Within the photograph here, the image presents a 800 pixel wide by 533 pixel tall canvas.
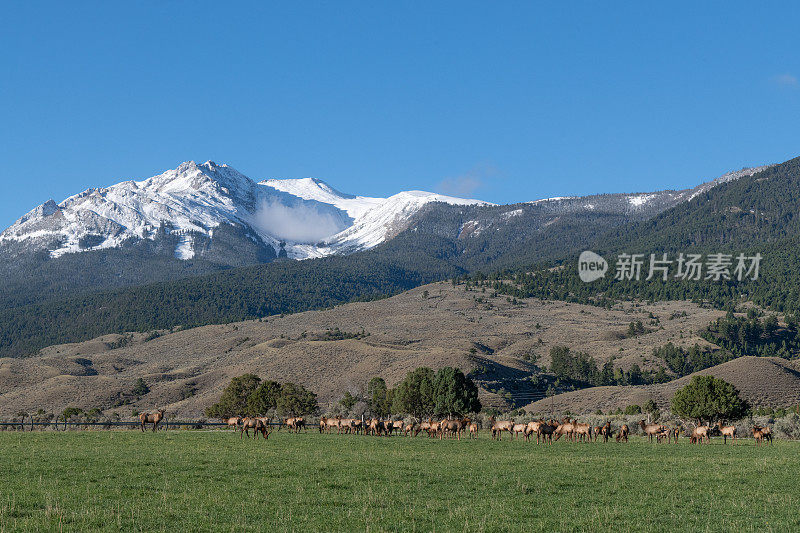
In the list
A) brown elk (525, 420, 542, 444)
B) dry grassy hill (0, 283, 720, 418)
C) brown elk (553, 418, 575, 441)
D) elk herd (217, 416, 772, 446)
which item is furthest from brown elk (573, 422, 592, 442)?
dry grassy hill (0, 283, 720, 418)

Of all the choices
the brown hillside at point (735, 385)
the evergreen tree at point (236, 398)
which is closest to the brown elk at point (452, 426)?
the evergreen tree at point (236, 398)

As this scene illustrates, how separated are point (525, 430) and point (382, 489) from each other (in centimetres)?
2665

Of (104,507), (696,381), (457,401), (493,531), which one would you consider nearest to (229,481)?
(104,507)

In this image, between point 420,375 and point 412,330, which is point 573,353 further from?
point 420,375

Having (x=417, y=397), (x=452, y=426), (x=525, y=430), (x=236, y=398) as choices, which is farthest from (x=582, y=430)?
(x=236, y=398)

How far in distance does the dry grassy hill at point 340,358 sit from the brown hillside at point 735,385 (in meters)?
9.85

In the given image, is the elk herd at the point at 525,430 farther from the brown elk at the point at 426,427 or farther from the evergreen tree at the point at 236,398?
the evergreen tree at the point at 236,398

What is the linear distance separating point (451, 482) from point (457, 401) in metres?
43.2

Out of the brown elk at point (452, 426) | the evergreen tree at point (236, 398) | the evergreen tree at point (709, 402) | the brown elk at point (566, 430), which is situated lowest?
the evergreen tree at point (236, 398)

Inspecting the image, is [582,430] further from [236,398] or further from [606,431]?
[236,398]

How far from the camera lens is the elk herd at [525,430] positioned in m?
46.9

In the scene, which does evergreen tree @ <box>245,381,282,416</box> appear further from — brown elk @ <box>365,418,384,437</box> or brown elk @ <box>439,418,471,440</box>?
brown elk @ <box>439,418,471,440</box>

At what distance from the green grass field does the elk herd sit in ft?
33.6

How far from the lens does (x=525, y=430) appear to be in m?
47.9
